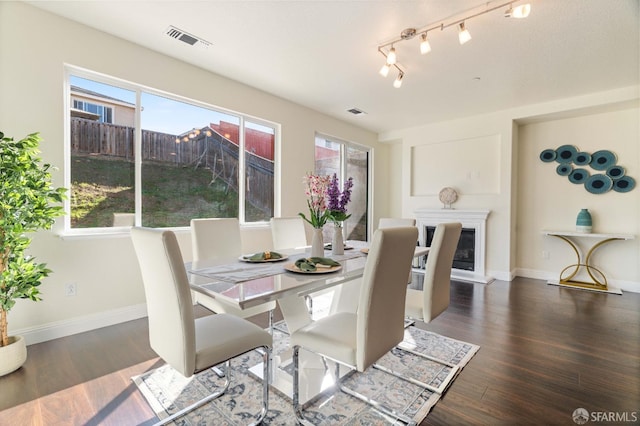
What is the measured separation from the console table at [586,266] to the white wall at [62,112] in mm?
5133

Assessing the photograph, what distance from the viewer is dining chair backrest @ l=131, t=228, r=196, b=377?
1.23 meters

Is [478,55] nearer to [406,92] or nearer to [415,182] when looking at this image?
[406,92]

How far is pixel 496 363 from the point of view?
2.16m

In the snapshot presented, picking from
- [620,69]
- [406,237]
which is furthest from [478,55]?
[406,237]

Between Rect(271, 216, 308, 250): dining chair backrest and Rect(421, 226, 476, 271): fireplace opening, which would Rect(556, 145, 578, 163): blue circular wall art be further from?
Rect(271, 216, 308, 250): dining chair backrest

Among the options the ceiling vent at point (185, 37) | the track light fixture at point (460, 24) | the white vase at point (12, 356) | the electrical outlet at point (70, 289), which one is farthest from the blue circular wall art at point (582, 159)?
the white vase at point (12, 356)

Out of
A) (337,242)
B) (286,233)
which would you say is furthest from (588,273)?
(286,233)

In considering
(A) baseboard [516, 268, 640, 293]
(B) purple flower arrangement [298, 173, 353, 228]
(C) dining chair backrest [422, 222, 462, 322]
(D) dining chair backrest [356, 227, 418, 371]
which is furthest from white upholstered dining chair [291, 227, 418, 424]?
(A) baseboard [516, 268, 640, 293]

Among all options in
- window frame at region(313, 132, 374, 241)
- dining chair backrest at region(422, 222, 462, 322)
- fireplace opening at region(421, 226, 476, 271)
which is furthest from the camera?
window frame at region(313, 132, 374, 241)

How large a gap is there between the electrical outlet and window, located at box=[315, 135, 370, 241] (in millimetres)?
3433

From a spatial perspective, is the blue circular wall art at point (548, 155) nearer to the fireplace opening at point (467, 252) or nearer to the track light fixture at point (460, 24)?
the fireplace opening at point (467, 252)

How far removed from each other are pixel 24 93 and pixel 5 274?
1.42 metres

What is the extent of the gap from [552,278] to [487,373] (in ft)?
11.8

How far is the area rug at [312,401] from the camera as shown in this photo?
1594mm
